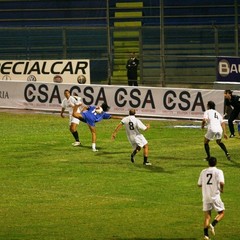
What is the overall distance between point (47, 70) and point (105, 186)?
21.1 metres

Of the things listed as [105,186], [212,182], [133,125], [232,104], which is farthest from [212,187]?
[232,104]

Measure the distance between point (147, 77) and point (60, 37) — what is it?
4990 mm

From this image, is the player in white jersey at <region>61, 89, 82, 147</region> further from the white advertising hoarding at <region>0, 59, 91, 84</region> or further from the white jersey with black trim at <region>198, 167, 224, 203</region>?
the white jersey with black trim at <region>198, 167, 224, 203</region>

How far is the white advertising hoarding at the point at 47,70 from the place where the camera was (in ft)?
174

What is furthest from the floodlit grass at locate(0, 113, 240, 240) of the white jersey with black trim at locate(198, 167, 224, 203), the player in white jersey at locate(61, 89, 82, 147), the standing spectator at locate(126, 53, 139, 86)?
the standing spectator at locate(126, 53, 139, 86)

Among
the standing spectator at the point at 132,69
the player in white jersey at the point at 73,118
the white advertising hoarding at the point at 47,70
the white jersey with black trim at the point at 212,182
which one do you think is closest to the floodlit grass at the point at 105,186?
the player in white jersey at the point at 73,118

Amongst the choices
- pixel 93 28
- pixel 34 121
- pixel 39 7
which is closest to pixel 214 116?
pixel 34 121

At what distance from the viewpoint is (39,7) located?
2304 inches

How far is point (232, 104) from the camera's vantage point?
1623 inches

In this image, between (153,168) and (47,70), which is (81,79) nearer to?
(47,70)

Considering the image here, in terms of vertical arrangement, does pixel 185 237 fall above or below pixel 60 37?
below

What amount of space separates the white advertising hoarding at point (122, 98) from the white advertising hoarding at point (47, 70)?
220 centimetres

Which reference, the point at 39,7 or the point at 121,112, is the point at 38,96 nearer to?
the point at 121,112

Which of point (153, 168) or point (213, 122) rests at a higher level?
point (213, 122)
